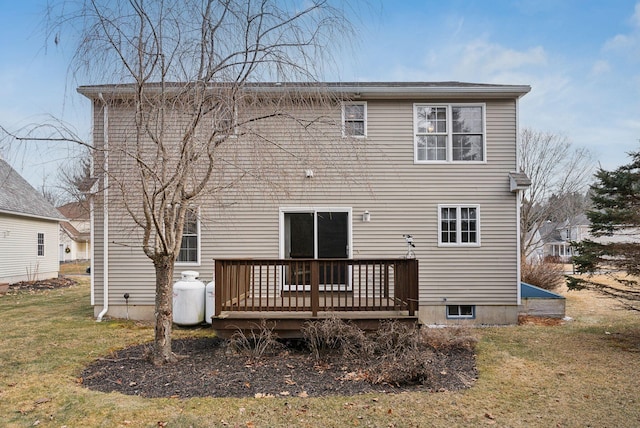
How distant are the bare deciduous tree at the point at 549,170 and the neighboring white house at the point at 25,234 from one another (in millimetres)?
23419

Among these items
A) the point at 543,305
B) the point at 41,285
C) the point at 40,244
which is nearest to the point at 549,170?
the point at 543,305

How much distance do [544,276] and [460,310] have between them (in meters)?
5.19

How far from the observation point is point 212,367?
5.31 metres

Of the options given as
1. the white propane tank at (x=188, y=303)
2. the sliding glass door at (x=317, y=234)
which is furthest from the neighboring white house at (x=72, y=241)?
the sliding glass door at (x=317, y=234)

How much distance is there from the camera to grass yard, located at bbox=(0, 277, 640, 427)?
3.75 metres

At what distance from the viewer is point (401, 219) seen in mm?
8648

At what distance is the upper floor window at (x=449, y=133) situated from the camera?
8734mm

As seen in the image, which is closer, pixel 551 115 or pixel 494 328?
pixel 494 328

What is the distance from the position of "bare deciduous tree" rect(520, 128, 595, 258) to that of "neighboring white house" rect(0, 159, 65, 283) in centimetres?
2342

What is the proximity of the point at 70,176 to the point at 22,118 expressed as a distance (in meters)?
1.52

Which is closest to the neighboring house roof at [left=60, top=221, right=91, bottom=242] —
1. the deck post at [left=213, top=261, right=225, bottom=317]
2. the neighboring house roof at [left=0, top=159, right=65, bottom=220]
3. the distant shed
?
the neighboring house roof at [left=0, top=159, right=65, bottom=220]

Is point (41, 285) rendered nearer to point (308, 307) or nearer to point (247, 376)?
point (308, 307)

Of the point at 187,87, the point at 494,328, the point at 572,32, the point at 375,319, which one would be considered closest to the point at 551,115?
the point at 572,32

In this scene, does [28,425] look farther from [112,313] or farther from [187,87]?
[112,313]
